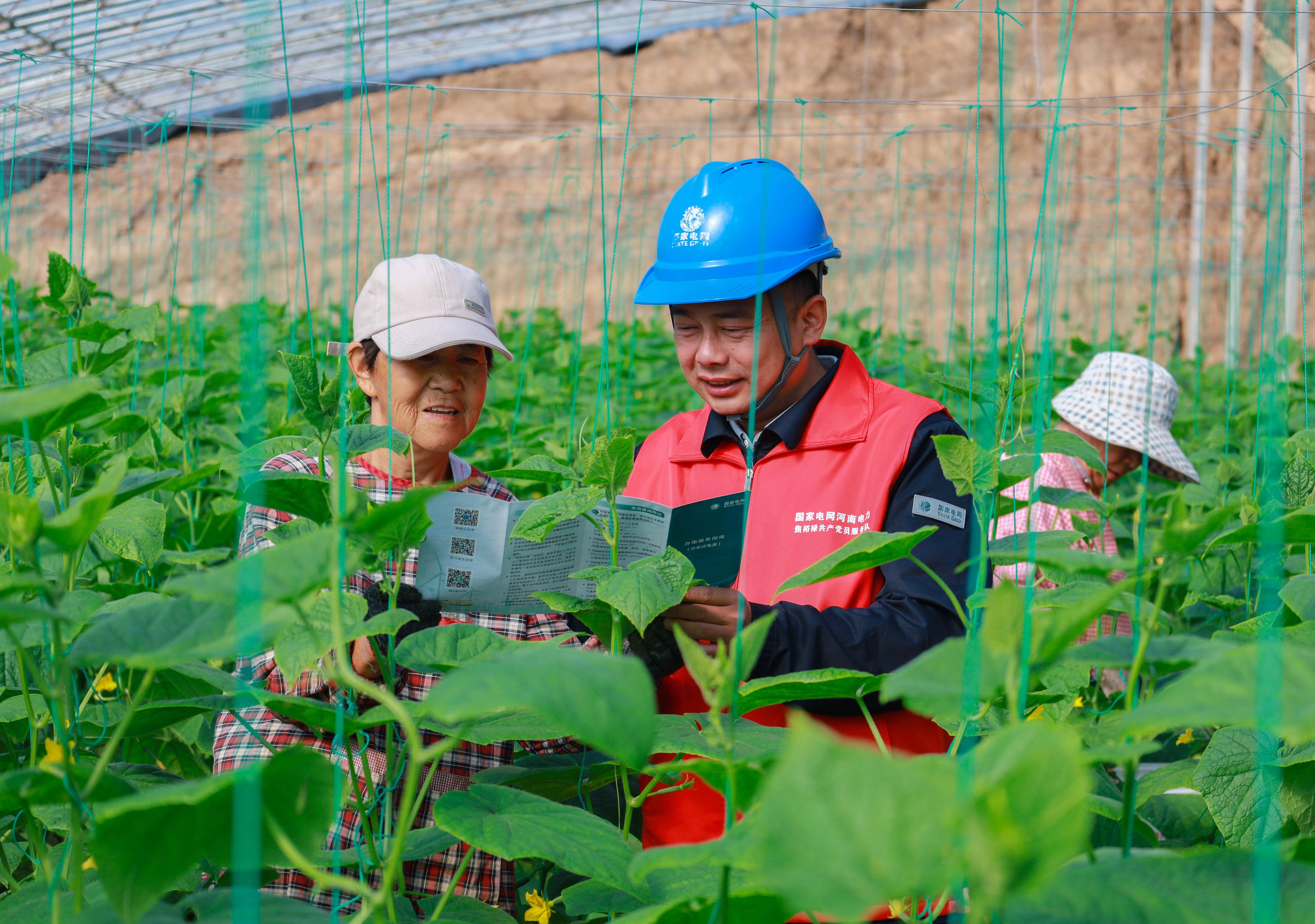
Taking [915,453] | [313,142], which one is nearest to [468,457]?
[915,453]

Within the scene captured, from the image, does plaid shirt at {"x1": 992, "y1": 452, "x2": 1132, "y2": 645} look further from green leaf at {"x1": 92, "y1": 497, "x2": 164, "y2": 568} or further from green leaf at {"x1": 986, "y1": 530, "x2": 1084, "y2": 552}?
green leaf at {"x1": 92, "y1": 497, "x2": 164, "y2": 568}

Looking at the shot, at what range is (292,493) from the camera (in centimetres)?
82

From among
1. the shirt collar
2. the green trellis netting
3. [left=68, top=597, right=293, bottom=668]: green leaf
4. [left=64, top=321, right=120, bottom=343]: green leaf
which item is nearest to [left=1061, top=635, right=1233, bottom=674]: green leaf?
the green trellis netting

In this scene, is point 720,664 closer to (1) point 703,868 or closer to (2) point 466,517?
(1) point 703,868

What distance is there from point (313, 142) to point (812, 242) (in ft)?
39.7

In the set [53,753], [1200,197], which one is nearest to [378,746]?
[53,753]

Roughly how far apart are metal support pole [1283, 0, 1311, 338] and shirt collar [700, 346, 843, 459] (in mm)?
656

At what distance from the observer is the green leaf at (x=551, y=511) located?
1021mm

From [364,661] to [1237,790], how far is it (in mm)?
830

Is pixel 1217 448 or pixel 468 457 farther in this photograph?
pixel 1217 448

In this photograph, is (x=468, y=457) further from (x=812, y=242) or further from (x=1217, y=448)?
(x=1217, y=448)

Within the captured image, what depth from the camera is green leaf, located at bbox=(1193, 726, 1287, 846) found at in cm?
98

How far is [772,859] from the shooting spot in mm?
408

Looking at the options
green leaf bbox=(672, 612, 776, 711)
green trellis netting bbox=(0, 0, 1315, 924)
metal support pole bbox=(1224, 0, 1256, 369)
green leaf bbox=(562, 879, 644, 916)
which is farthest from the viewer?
A: metal support pole bbox=(1224, 0, 1256, 369)
